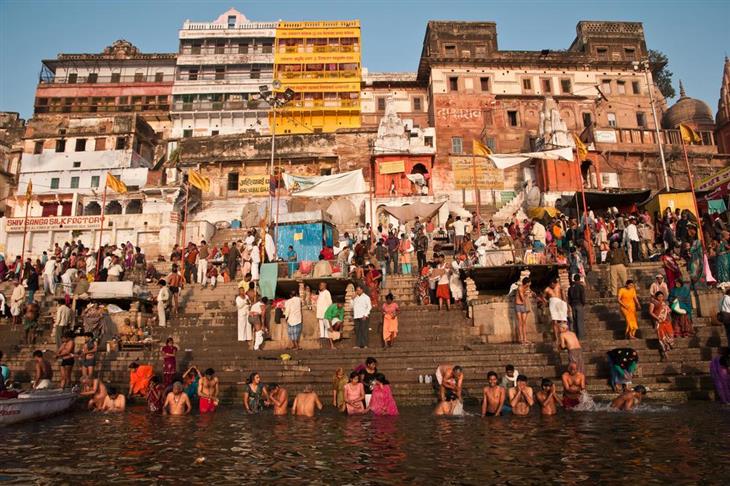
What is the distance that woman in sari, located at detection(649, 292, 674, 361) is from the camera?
30.8ft

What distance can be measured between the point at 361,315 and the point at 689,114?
3899 centimetres

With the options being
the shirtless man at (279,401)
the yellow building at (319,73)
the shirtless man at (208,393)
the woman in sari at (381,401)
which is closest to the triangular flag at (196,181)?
the yellow building at (319,73)

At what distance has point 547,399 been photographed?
7.67 metres

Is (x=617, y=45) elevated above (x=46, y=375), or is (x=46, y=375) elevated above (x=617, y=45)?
(x=617, y=45)

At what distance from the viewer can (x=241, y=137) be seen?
33.1 meters

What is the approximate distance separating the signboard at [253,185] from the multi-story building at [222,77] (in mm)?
8882

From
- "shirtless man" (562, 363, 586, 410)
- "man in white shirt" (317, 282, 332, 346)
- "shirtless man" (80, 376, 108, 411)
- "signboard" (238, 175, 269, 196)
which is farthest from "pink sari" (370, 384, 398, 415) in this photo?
"signboard" (238, 175, 269, 196)

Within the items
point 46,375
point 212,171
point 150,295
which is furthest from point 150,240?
Result: point 46,375

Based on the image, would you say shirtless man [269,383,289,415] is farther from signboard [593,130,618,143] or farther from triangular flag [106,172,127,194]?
signboard [593,130,618,143]

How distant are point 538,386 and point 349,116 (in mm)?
33259

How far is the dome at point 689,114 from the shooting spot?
38.1m

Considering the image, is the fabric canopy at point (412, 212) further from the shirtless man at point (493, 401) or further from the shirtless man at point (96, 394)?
the shirtless man at point (96, 394)

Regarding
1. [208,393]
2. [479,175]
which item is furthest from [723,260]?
[479,175]

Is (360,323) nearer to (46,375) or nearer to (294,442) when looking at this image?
(294,442)
